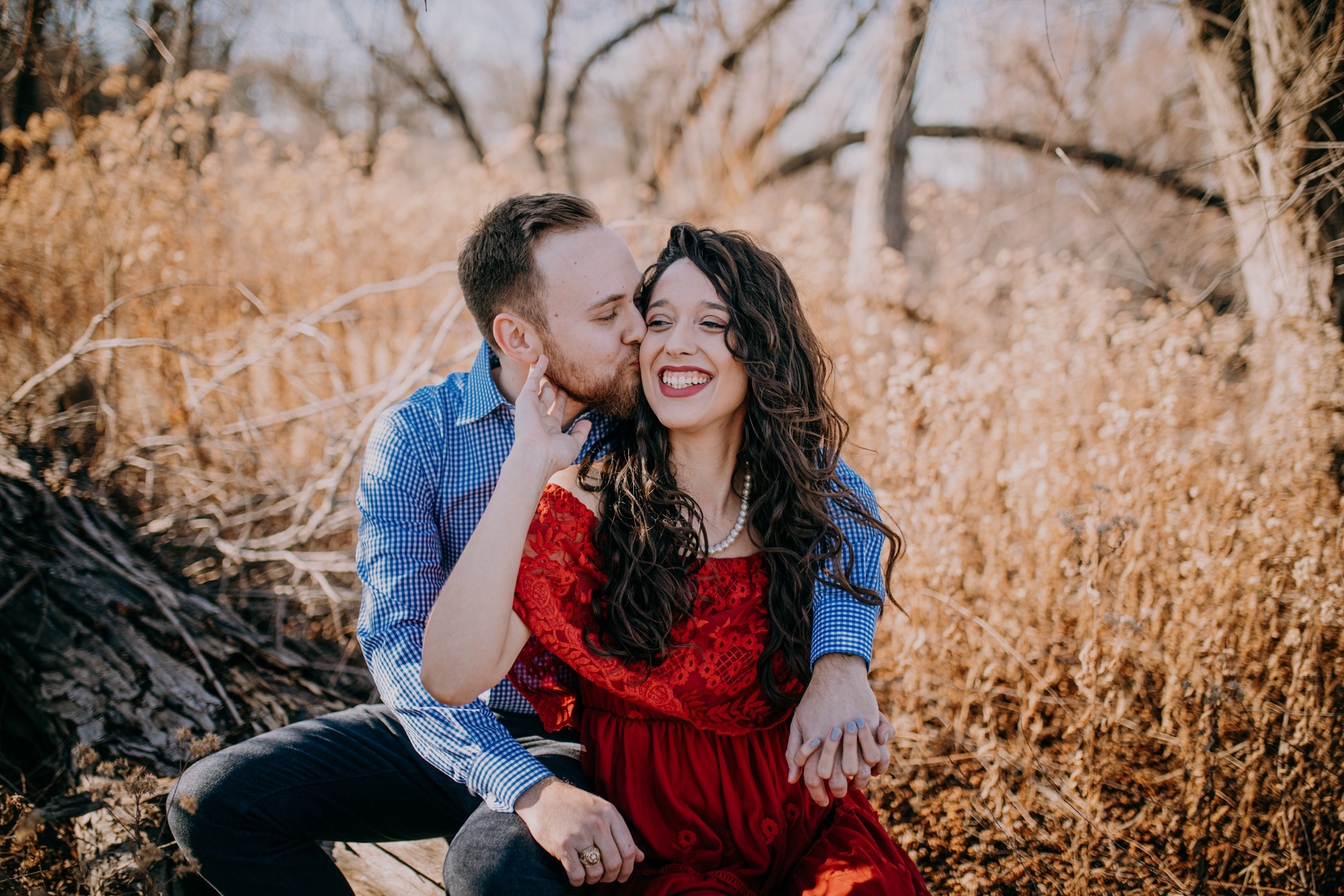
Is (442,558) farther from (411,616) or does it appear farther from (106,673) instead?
(106,673)

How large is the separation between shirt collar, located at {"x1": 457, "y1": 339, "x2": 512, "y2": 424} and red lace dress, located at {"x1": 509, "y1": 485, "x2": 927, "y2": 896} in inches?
13.6

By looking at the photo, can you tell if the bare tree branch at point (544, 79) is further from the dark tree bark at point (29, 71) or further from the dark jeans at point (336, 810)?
the dark jeans at point (336, 810)

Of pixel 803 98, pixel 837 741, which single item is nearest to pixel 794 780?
pixel 837 741

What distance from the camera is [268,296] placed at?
503 centimetres

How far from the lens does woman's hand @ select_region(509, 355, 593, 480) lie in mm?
1663

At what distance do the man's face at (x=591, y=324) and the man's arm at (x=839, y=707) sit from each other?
0.69 m

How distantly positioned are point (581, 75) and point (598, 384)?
11186 millimetres

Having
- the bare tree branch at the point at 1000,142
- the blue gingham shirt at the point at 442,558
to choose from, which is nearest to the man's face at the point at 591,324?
the blue gingham shirt at the point at 442,558

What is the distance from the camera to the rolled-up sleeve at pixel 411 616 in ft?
5.49

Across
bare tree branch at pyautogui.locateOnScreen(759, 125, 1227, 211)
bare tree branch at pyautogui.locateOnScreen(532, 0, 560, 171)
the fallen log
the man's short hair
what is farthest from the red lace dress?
bare tree branch at pyautogui.locateOnScreen(532, 0, 560, 171)

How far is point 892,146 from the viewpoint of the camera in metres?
6.38

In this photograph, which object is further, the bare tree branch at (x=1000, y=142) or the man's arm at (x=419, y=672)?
the bare tree branch at (x=1000, y=142)

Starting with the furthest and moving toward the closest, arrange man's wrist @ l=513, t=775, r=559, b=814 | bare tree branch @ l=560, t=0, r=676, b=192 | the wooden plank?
bare tree branch @ l=560, t=0, r=676, b=192
the wooden plank
man's wrist @ l=513, t=775, r=559, b=814

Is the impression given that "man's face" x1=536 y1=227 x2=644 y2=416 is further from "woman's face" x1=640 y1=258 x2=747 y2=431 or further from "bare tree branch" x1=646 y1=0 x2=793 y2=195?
"bare tree branch" x1=646 y1=0 x2=793 y2=195
